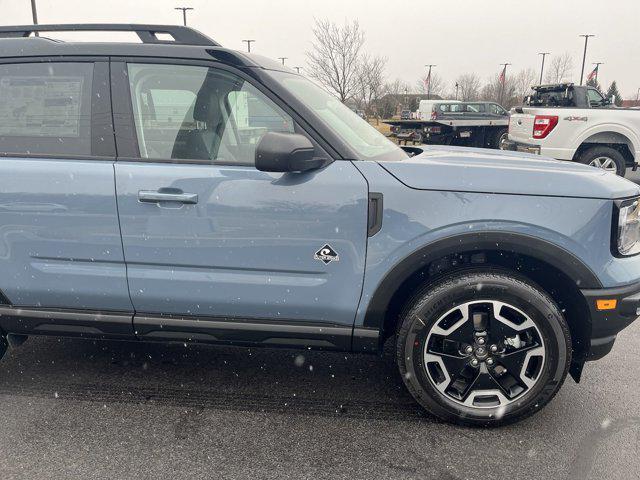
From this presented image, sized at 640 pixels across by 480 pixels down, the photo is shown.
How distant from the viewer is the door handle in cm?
246

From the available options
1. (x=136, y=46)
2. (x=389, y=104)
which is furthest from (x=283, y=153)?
(x=389, y=104)

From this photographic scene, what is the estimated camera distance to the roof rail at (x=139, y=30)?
2.63 m

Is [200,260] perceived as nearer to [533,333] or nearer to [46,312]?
[46,312]

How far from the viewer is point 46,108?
8.71 feet

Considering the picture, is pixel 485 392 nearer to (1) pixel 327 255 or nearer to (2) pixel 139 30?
(1) pixel 327 255

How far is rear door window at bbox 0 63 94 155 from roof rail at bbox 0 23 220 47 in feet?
0.69

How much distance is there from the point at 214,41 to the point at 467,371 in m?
2.16

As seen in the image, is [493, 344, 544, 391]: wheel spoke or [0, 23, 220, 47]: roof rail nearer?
[493, 344, 544, 391]: wheel spoke

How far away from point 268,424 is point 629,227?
207 cm

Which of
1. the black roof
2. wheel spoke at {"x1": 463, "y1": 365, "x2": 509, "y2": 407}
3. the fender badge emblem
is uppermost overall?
the black roof

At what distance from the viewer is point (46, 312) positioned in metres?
2.70

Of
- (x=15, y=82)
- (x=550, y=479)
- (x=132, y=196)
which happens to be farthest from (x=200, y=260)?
(x=550, y=479)

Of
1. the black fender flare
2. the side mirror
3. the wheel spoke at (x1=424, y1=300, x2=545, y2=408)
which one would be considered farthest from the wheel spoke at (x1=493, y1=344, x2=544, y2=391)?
the side mirror

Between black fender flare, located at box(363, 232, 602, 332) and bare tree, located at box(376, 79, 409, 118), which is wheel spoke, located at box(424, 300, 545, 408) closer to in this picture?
black fender flare, located at box(363, 232, 602, 332)
